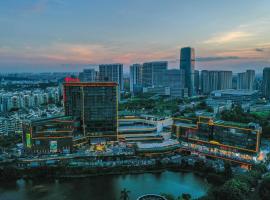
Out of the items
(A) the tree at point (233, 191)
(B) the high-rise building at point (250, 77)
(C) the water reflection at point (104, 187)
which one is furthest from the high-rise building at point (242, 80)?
(A) the tree at point (233, 191)

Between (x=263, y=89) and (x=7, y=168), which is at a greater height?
(x=263, y=89)

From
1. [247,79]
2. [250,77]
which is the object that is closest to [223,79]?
[247,79]

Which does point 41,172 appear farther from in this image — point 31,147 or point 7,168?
point 31,147

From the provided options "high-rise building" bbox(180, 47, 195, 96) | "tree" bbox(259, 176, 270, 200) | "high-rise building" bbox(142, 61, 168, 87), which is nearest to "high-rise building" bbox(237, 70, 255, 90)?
"high-rise building" bbox(180, 47, 195, 96)

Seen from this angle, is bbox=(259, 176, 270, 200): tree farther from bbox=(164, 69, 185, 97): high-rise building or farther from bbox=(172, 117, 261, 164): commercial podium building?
bbox=(164, 69, 185, 97): high-rise building

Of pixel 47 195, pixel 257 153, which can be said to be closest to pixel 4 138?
pixel 47 195

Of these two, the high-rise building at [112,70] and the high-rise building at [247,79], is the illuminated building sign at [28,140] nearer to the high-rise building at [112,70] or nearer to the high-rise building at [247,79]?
the high-rise building at [112,70]

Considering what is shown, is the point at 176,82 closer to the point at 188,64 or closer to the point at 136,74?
the point at 188,64
